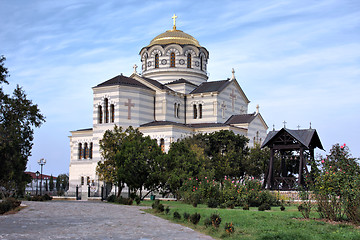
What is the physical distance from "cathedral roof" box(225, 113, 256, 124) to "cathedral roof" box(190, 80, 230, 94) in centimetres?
386

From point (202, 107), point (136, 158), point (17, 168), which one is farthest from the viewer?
point (202, 107)

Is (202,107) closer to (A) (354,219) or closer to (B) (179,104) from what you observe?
(B) (179,104)

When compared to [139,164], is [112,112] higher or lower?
higher

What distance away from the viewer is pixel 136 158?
35531 millimetres

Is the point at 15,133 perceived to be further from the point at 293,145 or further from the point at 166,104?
the point at 166,104

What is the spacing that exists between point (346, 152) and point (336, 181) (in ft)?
5.03

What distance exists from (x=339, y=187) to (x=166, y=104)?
38.6m

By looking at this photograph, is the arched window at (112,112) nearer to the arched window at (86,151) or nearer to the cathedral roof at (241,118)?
the arched window at (86,151)

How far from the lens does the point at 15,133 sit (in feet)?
71.1

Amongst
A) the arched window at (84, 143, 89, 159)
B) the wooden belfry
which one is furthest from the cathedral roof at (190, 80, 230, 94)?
the wooden belfry

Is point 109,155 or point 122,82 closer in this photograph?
point 109,155

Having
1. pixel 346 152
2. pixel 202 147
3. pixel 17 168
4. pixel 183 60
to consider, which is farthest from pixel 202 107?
pixel 346 152

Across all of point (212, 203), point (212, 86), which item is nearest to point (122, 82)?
point (212, 86)

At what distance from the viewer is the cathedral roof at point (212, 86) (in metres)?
57.5
